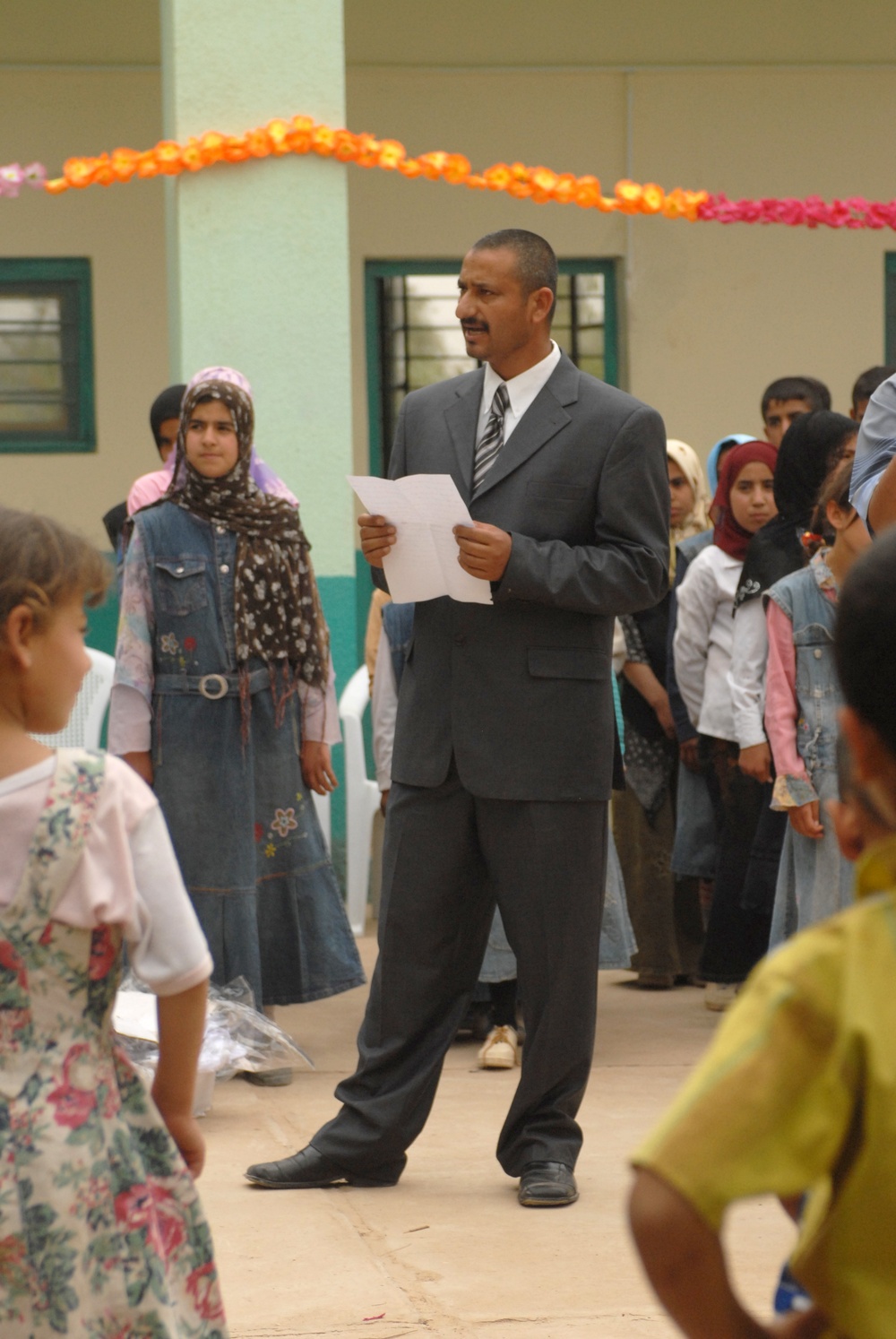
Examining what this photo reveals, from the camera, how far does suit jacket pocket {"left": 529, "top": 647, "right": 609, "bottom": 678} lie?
3736mm

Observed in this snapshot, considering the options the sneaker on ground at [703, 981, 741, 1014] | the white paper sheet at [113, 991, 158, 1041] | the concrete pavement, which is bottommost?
the sneaker on ground at [703, 981, 741, 1014]

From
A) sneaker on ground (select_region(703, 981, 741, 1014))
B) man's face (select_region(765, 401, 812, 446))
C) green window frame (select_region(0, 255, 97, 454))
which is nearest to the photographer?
sneaker on ground (select_region(703, 981, 741, 1014))

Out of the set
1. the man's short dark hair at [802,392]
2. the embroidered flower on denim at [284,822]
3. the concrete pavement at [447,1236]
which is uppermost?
the man's short dark hair at [802,392]

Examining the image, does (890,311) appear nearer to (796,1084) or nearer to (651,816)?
(651,816)

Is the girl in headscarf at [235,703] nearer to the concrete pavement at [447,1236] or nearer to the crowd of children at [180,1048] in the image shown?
the concrete pavement at [447,1236]

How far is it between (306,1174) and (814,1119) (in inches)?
111

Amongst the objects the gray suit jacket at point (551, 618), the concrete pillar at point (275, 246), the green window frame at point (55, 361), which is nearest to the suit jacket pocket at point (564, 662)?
the gray suit jacket at point (551, 618)

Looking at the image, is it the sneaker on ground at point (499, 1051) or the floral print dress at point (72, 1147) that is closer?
the floral print dress at point (72, 1147)

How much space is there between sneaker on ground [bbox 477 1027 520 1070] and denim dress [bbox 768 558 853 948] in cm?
93

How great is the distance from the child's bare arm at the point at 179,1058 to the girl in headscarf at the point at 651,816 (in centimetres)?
417

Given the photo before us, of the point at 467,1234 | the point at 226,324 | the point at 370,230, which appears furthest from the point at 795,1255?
the point at 370,230

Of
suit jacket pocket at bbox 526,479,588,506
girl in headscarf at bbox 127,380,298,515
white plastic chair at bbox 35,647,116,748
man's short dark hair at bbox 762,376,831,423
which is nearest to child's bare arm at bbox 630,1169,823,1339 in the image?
suit jacket pocket at bbox 526,479,588,506

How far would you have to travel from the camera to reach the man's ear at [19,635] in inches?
76.4

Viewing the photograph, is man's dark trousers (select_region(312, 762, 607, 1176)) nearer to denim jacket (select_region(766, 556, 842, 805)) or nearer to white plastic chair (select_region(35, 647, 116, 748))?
denim jacket (select_region(766, 556, 842, 805))
